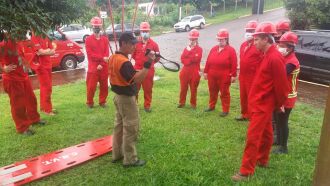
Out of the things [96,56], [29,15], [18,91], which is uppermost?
[29,15]

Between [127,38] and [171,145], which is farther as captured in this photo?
[171,145]

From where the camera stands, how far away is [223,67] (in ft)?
23.9

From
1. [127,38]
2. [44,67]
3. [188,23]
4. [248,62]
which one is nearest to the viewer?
[127,38]

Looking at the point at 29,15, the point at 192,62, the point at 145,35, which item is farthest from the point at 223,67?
the point at 29,15

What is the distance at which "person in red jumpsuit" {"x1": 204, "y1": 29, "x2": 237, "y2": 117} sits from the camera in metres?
7.21

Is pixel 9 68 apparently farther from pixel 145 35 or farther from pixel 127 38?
pixel 145 35

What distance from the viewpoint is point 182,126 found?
6.74 meters

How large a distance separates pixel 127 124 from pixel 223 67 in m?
3.34

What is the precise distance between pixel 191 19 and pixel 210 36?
6.11 m

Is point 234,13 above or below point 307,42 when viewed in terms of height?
above

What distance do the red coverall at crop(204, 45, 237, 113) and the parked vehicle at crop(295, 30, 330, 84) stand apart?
13.9ft

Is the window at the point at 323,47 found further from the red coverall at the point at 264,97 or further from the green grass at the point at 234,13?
the green grass at the point at 234,13

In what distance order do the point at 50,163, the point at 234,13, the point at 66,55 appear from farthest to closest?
the point at 234,13
the point at 66,55
the point at 50,163

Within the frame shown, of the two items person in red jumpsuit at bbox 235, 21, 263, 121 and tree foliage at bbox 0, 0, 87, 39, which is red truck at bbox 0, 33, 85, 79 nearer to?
person in red jumpsuit at bbox 235, 21, 263, 121
